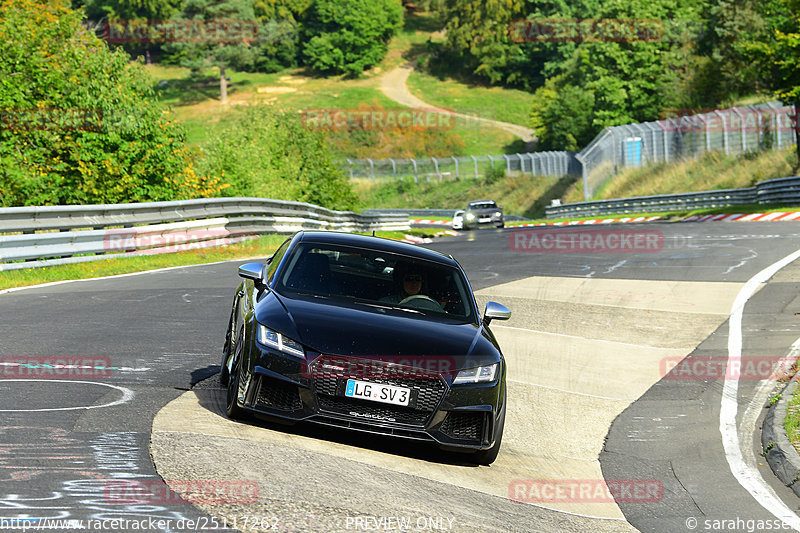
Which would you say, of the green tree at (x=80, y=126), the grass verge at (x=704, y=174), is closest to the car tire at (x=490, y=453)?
the green tree at (x=80, y=126)

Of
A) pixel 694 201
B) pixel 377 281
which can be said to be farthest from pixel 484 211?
pixel 377 281

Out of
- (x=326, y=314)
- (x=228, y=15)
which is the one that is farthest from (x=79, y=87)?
(x=228, y=15)

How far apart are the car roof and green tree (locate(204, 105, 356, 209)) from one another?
900 inches

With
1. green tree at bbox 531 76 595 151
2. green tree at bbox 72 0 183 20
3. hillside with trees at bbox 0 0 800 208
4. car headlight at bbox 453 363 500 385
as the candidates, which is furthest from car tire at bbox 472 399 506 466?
green tree at bbox 72 0 183 20

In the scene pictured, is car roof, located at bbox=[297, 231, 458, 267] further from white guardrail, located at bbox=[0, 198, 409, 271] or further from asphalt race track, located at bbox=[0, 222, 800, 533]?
white guardrail, located at bbox=[0, 198, 409, 271]

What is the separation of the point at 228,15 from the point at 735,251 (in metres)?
112

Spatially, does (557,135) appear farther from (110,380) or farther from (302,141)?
(110,380)

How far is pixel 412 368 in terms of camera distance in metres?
6.92

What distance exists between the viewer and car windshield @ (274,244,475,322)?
8.02 metres

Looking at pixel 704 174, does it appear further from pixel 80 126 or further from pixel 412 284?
pixel 412 284

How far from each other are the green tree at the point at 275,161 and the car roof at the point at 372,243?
22869 millimetres

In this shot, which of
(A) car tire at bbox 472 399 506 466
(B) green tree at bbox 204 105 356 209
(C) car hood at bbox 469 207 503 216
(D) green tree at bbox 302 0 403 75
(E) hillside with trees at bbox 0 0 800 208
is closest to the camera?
(A) car tire at bbox 472 399 506 466

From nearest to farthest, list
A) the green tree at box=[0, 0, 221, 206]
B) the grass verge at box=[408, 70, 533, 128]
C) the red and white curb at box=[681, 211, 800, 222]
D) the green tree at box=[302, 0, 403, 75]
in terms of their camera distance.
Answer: the green tree at box=[0, 0, 221, 206]
the red and white curb at box=[681, 211, 800, 222]
the grass verge at box=[408, 70, 533, 128]
the green tree at box=[302, 0, 403, 75]

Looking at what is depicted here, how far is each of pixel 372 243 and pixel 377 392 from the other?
1.98 metres
